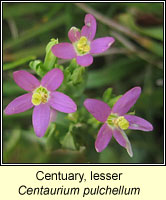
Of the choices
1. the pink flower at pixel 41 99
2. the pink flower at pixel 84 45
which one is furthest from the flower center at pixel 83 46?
the pink flower at pixel 41 99

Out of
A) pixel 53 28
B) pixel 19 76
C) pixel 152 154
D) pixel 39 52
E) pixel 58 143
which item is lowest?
pixel 152 154

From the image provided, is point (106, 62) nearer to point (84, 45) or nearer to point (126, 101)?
point (84, 45)

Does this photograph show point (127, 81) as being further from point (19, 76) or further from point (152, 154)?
point (19, 76)

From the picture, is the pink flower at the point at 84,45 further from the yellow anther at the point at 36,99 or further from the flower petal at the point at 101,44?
the yellow anther at the point at 36,99

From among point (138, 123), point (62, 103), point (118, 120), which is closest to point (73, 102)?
point (62, 103)

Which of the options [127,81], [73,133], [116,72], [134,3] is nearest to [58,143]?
[73,133]

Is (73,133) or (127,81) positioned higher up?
(127,81)
